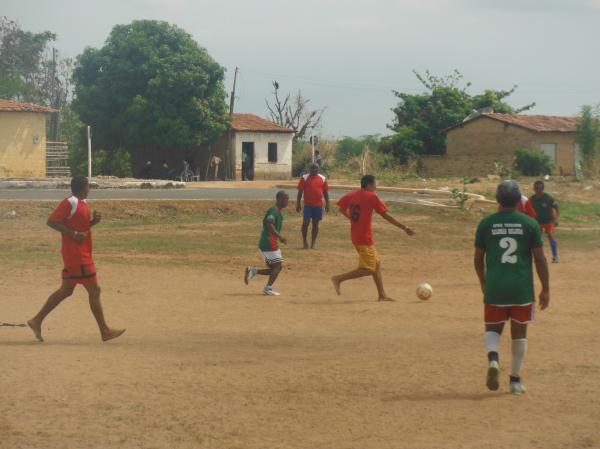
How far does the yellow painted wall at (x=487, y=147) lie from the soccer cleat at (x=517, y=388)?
43795 mm

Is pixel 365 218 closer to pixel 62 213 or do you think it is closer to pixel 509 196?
pixel 62 213

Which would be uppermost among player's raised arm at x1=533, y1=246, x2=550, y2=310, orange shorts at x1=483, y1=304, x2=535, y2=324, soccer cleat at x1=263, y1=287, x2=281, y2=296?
player's raised arm at x1=533, y1=246, x2=550, y2=310

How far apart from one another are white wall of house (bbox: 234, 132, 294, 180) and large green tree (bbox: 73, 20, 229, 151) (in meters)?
1.70

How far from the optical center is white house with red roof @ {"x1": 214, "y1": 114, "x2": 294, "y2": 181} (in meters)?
53.4

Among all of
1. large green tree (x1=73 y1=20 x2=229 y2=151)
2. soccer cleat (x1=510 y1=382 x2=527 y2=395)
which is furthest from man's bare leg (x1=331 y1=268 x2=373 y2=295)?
large green tree (x1=73 y1=20 x2=229 y2=151)

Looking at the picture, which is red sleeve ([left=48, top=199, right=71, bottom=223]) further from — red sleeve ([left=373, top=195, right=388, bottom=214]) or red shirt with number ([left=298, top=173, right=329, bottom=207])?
red shirt with number ([left=298, top=173, right=329, bottom=207])

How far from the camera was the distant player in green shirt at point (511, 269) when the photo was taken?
26.5ft

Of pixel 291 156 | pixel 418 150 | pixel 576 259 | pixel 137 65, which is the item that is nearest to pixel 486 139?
pixel 418 150

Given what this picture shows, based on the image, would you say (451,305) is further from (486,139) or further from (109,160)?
(486,139)

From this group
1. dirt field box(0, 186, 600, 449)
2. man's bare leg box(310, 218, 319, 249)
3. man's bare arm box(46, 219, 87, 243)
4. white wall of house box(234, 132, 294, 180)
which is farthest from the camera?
white wall of house box(234, 132, 294, 180)

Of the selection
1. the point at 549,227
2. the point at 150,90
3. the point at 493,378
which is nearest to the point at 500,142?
the point at 150,90

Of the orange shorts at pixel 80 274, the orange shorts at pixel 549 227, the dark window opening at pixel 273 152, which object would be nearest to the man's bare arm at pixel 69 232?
the orange shorts at pixel 80 274

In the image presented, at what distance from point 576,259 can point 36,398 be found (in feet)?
52.1

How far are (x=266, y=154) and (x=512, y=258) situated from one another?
46255mm
